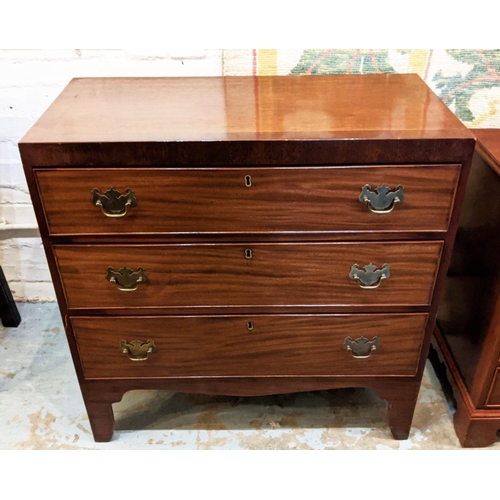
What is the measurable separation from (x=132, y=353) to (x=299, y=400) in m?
0.55

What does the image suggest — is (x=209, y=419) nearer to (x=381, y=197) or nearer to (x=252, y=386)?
(x=252, y=386)

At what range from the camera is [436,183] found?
3.23 ft

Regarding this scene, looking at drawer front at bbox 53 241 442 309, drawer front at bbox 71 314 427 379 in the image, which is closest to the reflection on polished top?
drawer front at bbox 53 241 442 309

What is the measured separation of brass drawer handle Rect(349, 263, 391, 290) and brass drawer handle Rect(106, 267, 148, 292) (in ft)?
1.49

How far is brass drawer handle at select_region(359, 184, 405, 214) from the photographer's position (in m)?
0.99

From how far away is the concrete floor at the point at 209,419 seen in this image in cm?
136

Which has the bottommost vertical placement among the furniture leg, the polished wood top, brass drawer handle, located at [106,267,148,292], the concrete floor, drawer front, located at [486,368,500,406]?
the concrete floor

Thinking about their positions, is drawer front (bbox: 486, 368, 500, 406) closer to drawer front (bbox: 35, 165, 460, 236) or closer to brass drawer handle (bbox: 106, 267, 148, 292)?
drawer front (bbox: 35, 165, 460, 236)

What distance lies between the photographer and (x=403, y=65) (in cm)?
137

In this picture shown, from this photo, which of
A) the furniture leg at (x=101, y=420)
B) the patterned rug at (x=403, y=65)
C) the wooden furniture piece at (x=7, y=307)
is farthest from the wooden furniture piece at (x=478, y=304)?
the wooden furniture piece at (x=7, y=307)

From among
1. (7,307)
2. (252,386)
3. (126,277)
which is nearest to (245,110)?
(126,277)

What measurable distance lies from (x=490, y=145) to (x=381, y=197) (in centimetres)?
43

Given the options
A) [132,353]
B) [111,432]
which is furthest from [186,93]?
[111,432]

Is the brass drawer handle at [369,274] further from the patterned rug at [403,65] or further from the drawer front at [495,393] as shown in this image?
the patterned rug at [403,65]
